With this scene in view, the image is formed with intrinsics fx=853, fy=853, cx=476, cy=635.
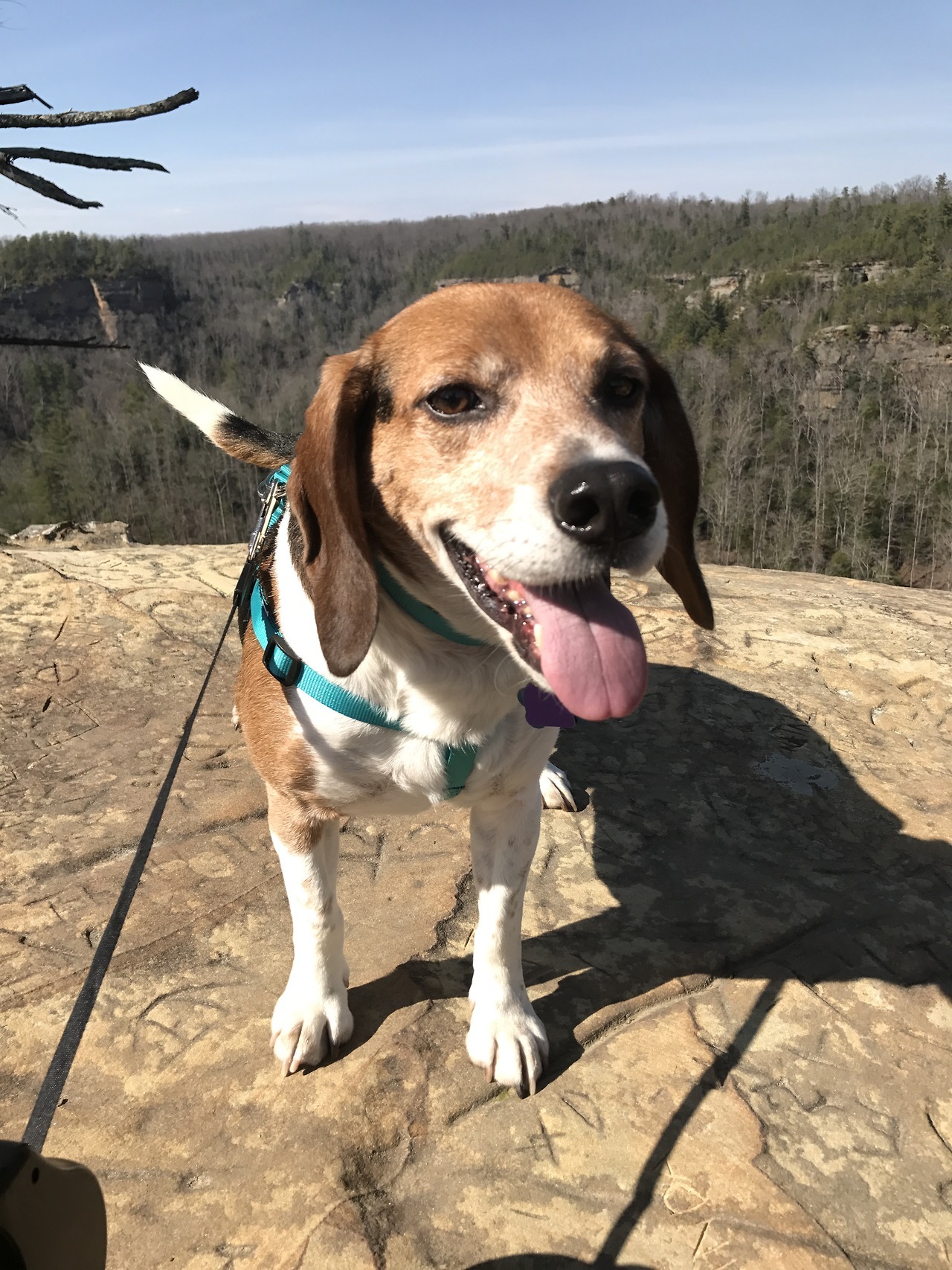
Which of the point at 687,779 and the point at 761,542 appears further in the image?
the point at 761,542

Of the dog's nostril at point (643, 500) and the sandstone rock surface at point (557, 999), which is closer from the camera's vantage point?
the dog's nostril at point (643, 500)

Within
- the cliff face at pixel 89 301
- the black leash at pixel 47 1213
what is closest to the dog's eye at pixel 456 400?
the black leash at pixel 47 1213

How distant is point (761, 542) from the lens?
218 ft

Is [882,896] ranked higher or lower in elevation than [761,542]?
higher

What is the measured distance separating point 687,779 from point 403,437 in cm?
253

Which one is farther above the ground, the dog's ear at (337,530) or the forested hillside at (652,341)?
the dog's ear at (337,530)

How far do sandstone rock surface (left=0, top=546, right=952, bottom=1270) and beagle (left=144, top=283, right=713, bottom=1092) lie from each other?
0.25 m

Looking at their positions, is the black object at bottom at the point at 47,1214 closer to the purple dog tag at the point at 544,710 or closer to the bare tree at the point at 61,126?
the purple dog tag at the point at 544,710

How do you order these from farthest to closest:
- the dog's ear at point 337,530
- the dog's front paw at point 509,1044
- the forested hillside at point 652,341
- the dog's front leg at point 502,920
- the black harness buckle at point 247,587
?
the forested hillside at point 652,341 < the black harness buckle at point 247,587 < the dog's front leg at point 502,920 < the dog's front paw at point 509,1044 < the dog's ear at point 337,530

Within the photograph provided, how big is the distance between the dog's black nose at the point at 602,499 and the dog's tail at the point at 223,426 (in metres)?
2.19

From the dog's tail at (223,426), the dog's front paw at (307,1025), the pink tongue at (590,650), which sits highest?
the pink tongue at (590,650)

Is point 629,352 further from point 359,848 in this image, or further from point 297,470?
point 359,848

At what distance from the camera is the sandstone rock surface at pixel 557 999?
6.92 feet

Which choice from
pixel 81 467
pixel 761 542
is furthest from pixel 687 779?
pixel 81 467
